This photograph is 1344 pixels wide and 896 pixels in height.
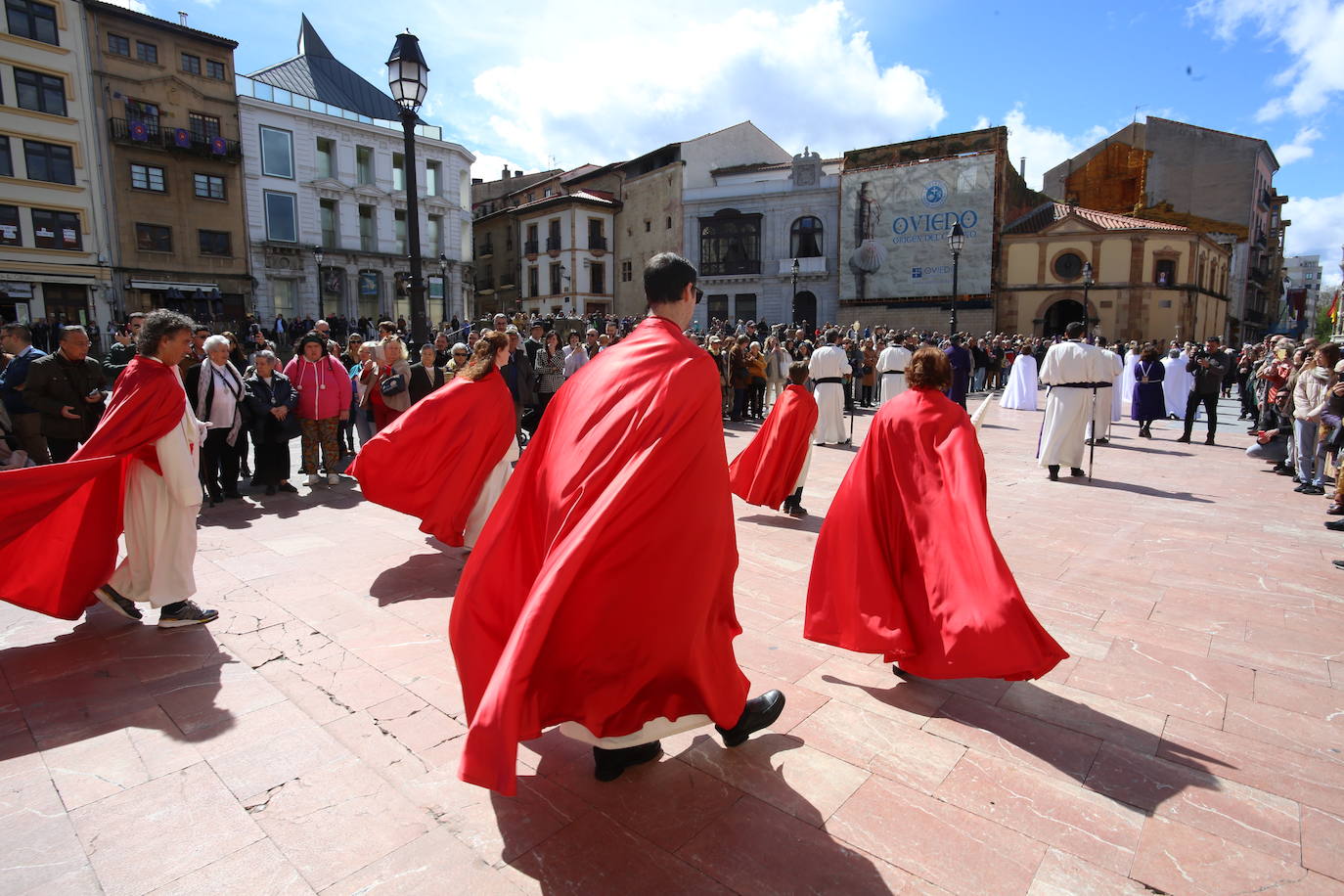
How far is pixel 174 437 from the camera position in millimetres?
4336

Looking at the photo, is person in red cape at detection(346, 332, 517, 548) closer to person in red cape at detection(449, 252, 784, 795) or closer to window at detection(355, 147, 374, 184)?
person in red cape at detection(449, 252, 784, 795)

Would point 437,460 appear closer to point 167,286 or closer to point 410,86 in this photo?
point 410,86

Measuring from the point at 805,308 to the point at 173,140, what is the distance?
28745 mm

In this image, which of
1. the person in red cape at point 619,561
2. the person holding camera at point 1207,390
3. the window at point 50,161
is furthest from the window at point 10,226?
the person holding camera at point 1207,390

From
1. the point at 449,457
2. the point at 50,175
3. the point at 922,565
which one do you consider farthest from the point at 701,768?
the point at 50,175

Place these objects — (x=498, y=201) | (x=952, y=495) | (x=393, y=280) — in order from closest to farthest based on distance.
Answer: (x=952, y=495), (x=393, y=280), (x=498, y=201)

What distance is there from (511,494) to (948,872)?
1.92 m

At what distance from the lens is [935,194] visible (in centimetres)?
3325

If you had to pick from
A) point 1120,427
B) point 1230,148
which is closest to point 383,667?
point 1120,427

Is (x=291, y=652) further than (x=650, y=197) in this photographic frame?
No

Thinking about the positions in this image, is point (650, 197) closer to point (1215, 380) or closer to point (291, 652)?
point (1215, 380)

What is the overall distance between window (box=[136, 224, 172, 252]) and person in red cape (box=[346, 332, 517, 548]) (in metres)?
31.9

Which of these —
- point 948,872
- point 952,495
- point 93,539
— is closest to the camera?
point 948,872

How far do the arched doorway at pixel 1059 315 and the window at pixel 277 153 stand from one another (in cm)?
3531
